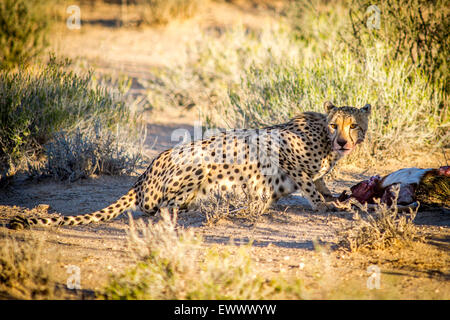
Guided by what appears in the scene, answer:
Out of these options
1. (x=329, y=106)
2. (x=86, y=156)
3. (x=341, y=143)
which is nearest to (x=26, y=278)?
(x=86, y=156)

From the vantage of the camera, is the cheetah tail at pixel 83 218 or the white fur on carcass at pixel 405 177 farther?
the white fur on carcass at pixel 405 177

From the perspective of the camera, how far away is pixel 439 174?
14.1 ft

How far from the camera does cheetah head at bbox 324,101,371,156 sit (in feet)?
14.5

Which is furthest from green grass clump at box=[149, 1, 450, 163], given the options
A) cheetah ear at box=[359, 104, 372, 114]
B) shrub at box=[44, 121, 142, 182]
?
shrub at box=[44, 121, 142, 182]

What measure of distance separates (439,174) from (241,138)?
5.56 feet

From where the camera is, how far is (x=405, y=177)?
438 cm

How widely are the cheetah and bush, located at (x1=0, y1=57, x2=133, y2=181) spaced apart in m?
1.81

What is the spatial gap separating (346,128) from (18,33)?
633 centimetres

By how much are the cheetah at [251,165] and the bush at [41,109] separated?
5.94 feet

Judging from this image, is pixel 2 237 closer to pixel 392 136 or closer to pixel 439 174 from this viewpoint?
pixel 439 174

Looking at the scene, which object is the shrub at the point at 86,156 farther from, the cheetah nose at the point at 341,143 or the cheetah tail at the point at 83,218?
the cheetah nose at the point at 341,143

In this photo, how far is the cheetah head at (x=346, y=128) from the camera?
4.41m

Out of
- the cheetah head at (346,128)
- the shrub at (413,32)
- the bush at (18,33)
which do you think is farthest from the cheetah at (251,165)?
the bush at (18,33)

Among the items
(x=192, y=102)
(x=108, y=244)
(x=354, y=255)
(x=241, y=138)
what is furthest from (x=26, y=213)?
(x=192, y=102)
